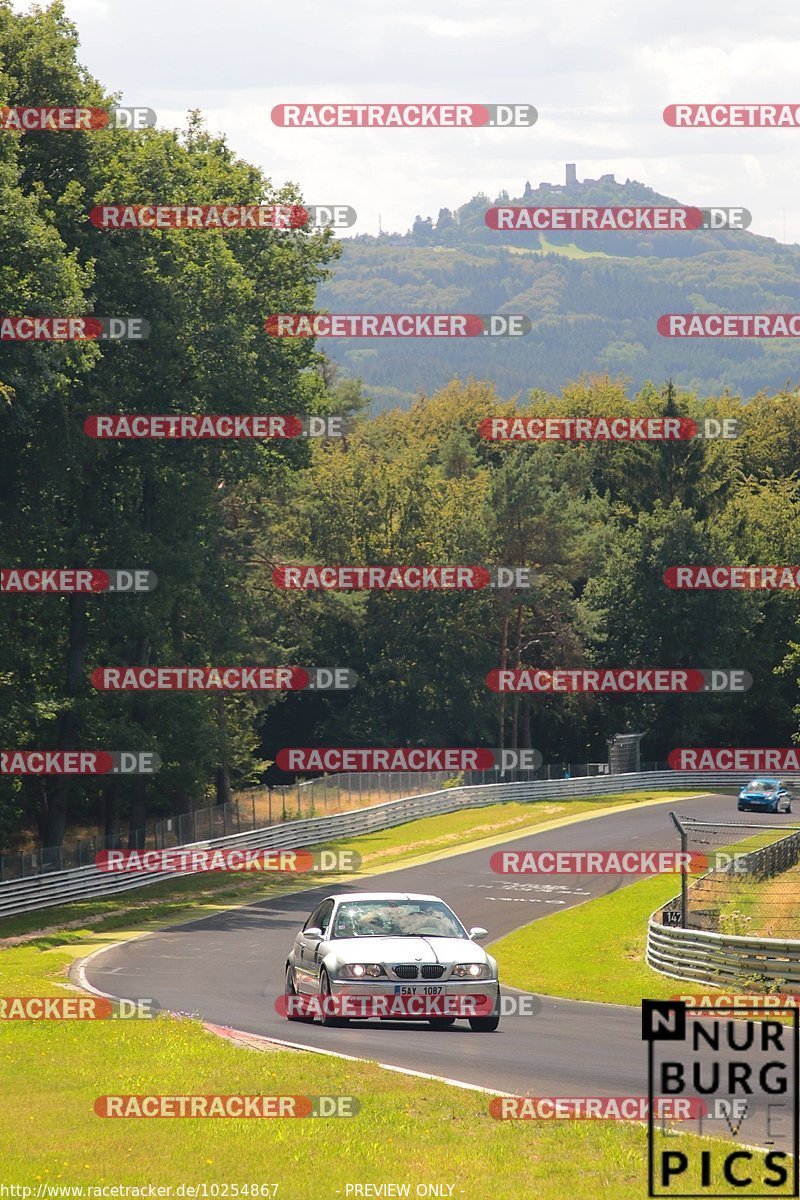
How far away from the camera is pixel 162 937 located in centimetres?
3478

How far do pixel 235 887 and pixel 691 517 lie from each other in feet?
160

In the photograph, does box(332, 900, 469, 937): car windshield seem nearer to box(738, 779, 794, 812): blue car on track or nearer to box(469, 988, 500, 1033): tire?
box(469, 988, 500, 1033): tire

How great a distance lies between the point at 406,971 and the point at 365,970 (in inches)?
18.9

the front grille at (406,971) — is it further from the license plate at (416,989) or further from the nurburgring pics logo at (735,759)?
the nurburgring pics logo at (735,759)

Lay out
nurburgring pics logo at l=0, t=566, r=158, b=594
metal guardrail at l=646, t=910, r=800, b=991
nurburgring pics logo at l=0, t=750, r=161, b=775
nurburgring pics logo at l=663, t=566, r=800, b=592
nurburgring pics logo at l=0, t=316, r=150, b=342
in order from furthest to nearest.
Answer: nurburgring pics logo at l=663, t=566, r=800, b=592
nurburgring pics logo at l=0, t=750, r=161, b=775
nurburgring pics logo at l=0, t=566, r=158, b=594
nurburgring pics logo at l=0, t=316, r=150, b=342
metal guardrail at l=646, t=910, r=800, b=991

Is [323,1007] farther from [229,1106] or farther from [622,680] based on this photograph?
[622,680]

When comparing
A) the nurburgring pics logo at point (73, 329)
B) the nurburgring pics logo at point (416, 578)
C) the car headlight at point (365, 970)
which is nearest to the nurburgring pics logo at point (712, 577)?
the nurburgring pics logo at point (416, 578)

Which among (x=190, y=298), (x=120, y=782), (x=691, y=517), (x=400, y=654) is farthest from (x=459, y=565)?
(x=190, y=298)

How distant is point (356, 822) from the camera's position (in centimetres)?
5806

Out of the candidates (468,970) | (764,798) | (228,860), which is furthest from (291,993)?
(764,798)

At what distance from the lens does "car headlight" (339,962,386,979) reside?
60.6 ft

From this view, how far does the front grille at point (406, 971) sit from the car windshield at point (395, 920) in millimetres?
922

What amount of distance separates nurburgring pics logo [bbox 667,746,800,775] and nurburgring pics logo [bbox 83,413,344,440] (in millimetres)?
40071

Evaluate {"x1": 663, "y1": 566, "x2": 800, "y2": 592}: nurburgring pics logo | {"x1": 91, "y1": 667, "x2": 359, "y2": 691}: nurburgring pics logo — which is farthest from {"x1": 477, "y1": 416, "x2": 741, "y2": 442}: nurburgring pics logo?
{"x1": 91, "y1": 667, "x2": 359, "y2": 691}: nurburgring pics logo
